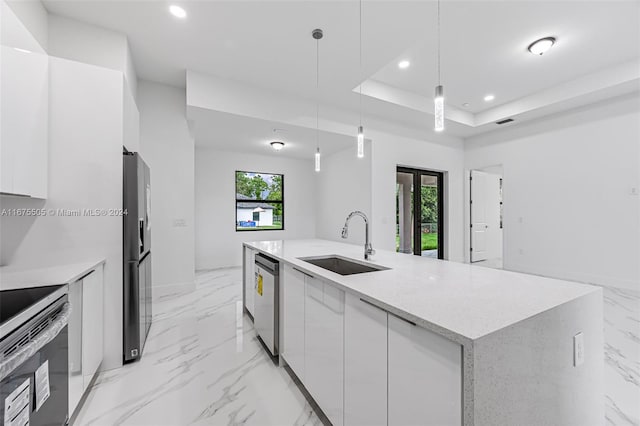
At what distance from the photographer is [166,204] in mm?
3848

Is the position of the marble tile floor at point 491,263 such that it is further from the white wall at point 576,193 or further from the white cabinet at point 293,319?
the white cabinet at point 293,319

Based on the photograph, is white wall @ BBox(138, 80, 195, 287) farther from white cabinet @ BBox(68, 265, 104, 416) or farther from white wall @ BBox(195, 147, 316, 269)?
white cabinet @ BBox(68, 265, 104, 416)

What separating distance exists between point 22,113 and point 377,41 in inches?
116

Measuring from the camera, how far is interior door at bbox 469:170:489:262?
236 inches

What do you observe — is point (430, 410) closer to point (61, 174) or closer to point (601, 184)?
point (61, 174)

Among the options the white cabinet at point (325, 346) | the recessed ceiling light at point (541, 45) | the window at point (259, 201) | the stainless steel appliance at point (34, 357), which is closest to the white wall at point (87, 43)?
the stainless steel appliance at point (34, 357)

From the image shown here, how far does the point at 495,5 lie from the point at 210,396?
3.93 metres

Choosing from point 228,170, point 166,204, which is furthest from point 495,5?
point 228,170

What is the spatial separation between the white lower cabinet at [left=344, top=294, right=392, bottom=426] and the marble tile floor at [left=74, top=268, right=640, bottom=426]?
0.50 m

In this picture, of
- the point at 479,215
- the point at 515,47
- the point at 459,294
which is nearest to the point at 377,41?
the point at 515,47

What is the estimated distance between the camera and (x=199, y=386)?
6.10 ft

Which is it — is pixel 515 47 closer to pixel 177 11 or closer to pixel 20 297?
pixel 177 11

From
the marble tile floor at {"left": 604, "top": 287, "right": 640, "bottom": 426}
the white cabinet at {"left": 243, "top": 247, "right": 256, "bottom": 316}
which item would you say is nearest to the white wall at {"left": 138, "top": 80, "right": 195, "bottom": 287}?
the white cabinet at {"left": 243, "top": 247, "right": 256, "bottom": 316}

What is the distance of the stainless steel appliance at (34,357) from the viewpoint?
91 cm
